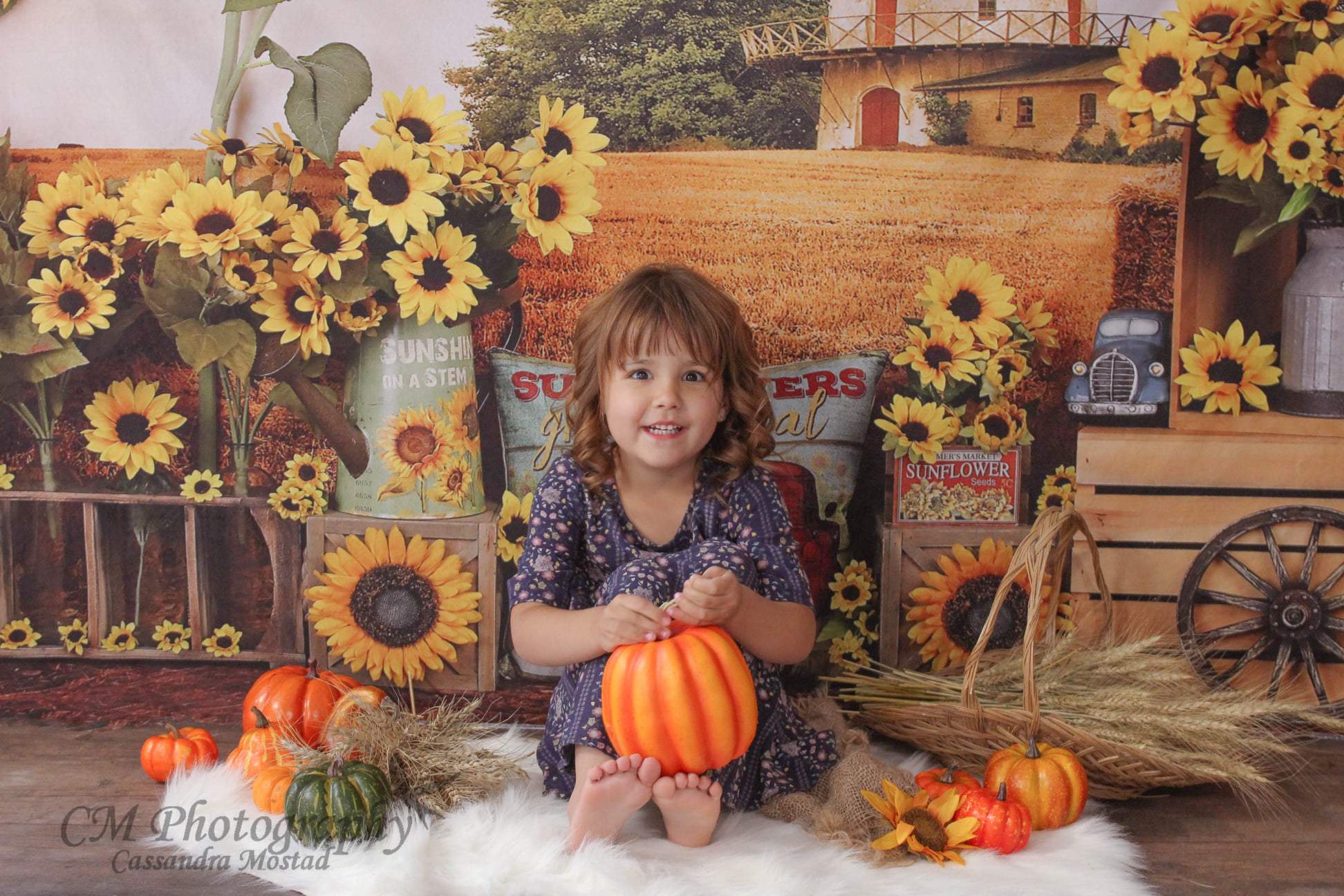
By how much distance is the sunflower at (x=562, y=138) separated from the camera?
259 cm

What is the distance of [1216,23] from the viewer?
249 cm

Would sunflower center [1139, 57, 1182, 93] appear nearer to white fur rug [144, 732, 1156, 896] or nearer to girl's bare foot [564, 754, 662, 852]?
white fur rug [144, 732, 1156, 896]

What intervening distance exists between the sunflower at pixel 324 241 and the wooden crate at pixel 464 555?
583 mm

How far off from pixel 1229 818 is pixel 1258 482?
0.81 metres

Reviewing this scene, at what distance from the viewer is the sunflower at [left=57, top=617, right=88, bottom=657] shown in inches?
109

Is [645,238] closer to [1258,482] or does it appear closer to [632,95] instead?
[632,95]

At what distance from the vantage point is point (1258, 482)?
263 centimetres

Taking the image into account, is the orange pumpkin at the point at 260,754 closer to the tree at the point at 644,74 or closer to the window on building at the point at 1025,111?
the tree at the point at 644,74

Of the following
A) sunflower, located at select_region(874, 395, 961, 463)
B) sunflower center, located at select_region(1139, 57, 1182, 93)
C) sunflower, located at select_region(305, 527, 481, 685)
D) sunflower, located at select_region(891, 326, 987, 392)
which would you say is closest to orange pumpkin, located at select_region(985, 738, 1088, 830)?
sunflower, located at select_region(874, 395, 961, 463)

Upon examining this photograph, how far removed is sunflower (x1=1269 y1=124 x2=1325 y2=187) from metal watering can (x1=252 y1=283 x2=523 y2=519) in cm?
172

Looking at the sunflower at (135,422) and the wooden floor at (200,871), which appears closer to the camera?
the wooden floor at (200,871)

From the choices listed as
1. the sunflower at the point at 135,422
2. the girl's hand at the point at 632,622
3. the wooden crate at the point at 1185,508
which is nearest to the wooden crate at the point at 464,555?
the sunflower at the point at 135,422

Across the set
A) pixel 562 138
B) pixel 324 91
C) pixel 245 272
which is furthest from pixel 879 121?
pixel 245 272

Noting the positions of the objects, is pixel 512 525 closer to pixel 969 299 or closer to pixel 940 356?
pixel 940 356
